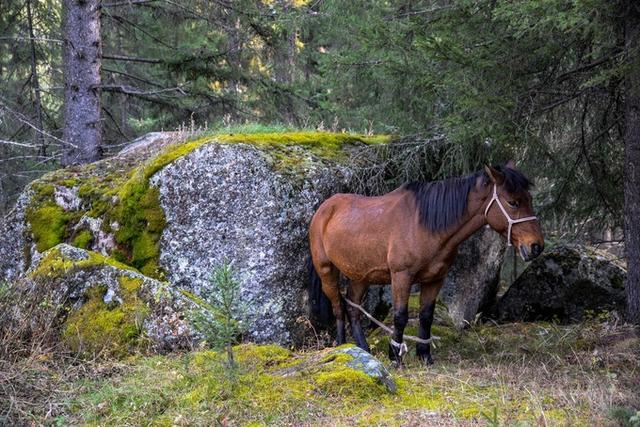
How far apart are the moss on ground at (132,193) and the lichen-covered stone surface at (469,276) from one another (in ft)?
6.65

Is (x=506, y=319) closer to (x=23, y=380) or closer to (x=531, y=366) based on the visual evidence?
(x=531, y=366)

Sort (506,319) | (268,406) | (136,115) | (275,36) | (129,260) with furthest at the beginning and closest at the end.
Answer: (136,115)
(275,36)
(506,319)
(129,260)
(268,406)

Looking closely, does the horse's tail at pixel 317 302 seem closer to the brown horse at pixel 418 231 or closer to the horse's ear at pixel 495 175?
the brown horse at pixel 418 231

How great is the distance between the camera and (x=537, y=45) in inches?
255

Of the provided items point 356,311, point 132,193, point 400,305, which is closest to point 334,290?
point 356,311

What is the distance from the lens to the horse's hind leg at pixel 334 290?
7.52 m

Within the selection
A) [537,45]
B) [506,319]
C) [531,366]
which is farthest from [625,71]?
[506,319]

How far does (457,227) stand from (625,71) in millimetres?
2109

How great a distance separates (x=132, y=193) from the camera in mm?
8375

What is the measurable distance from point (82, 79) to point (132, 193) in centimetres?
433

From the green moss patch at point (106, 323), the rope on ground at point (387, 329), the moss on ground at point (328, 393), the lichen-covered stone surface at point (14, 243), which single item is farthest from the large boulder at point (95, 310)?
the lichen-covered stone surface at point (14, 243)

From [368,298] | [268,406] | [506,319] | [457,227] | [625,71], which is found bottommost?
[506,319]

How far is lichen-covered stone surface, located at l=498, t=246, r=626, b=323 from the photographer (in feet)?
32.0

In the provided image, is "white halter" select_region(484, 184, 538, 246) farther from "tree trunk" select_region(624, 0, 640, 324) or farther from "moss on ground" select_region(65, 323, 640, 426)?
"tree trunk" select_region(624, 0, 640, 324)
